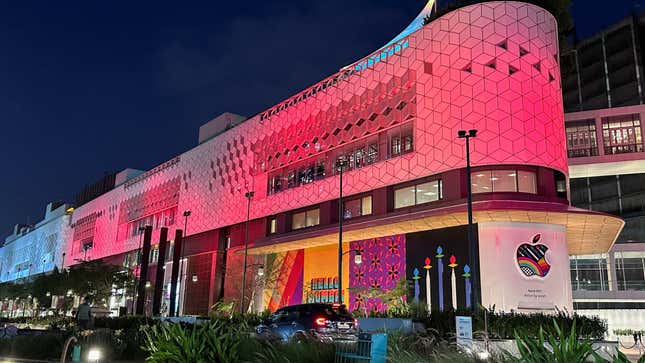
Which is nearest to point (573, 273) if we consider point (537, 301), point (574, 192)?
point (574, 192)

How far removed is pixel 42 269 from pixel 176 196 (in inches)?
2447

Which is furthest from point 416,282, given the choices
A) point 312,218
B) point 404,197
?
point 312,218

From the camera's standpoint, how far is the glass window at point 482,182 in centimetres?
2980

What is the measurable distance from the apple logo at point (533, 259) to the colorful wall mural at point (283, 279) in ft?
61.2

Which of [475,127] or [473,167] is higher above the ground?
[475,127]

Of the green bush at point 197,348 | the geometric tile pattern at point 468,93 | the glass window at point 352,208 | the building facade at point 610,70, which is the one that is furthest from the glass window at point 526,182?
the building facade at point 610,70

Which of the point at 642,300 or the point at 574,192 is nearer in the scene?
the point at 642,300

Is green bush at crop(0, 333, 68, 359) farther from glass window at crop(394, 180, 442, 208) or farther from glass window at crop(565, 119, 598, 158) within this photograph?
glass window at crop(565, 119, 598, 158)

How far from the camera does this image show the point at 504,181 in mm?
29625

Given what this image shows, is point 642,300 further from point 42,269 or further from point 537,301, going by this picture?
point 42,269

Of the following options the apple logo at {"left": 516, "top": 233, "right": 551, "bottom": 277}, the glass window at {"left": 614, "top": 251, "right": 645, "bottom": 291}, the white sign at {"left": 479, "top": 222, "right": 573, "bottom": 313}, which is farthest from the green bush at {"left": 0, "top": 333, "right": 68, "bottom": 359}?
the glass window at {"left": 614, "top": 251, "right": 645, "bottom": 291}

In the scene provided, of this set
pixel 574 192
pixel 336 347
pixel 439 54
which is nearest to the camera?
pixel 336 347

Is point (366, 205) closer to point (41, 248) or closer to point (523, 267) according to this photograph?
point (523, 267)

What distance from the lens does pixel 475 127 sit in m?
30.0
